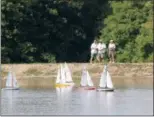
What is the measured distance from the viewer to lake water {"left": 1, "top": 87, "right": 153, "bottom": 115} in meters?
29.9

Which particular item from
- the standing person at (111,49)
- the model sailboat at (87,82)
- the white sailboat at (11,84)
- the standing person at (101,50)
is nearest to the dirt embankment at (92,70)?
the standing person at (101,50)

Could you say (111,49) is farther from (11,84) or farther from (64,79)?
(11,84)

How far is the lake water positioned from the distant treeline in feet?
39.7

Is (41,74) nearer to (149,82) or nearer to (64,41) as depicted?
(149,82)

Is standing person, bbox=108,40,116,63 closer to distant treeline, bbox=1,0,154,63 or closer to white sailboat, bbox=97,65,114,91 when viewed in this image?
distant treeline, bbox=1,0,154,63

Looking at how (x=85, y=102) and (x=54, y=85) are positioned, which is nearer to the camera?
(x=85, y=102)

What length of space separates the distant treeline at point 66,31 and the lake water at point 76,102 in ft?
39.7

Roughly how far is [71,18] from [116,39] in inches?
176

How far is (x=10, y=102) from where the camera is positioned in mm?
33656

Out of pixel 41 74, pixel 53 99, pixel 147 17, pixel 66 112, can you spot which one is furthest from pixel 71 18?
pixel 66 112

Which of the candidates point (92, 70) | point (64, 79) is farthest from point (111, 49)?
point (64, 79)

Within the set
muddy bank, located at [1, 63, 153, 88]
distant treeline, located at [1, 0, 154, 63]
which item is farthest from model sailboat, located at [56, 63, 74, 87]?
distant treeline, located at [1, 0, 154, 63]

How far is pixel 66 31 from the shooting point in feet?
184

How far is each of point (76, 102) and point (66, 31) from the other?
2292cm
